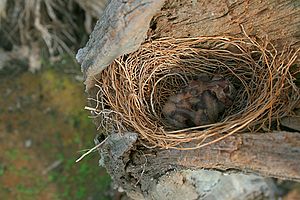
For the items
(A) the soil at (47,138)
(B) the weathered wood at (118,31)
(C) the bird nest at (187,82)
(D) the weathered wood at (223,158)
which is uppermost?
(B) the weathered wood at (118,31)

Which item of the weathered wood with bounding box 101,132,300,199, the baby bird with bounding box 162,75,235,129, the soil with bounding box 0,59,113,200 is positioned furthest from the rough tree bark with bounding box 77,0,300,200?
the soil with bounding box 0,59,113,200

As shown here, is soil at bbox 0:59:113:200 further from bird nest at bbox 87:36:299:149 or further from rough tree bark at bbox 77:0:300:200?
bird nest at bbox 87:36:299:149

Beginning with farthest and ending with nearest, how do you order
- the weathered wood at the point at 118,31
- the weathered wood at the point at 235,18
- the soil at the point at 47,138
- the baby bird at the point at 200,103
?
the soil at the point at 47,138
the baby bird at the point at 200,103
the weathered wood at the point at 235,18
the weathered wood at the point at 118,31

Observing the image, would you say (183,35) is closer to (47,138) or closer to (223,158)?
(223,158)

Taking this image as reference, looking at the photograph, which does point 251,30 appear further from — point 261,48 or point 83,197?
point 83,197

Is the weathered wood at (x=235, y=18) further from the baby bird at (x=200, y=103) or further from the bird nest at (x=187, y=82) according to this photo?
the baby bird at (x=200, y=103)

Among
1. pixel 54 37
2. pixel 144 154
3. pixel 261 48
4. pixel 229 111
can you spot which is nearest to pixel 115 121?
pixel 144 154

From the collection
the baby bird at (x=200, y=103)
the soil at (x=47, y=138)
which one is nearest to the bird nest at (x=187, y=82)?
the baby bird at (x=200, y=103)
